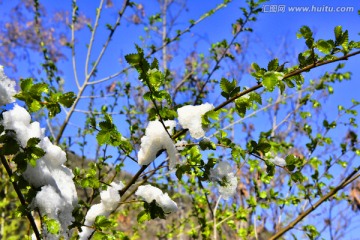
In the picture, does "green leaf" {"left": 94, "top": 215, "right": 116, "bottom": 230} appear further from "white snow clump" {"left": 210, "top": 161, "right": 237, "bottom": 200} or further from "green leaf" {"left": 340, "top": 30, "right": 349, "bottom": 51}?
"green leaf" {"left": 340, "top": 30, "right": 349, "bottom": 51}

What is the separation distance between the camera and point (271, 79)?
1147 mm

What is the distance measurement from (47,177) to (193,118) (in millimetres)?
525

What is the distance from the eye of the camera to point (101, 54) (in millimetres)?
3564

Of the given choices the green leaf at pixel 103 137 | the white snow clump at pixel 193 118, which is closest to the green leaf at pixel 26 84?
the green leaf at pixel 103 137

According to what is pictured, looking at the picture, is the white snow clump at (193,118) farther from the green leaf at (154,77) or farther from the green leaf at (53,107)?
the green leaf at (53,107)

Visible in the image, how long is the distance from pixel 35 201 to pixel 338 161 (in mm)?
2636

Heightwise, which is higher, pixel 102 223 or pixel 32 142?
pixel 32 142

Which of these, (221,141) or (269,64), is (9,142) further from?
(269,64)

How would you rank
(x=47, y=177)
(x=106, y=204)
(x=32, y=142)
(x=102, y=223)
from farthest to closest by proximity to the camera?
1. (x=106, y=204)
2. (x=102, y=223)
3. (x=47, y=177)
4. (x=32, y=142)

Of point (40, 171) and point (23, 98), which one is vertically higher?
point (23, 98)

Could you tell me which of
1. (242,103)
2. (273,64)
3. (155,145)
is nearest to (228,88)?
(242,103)

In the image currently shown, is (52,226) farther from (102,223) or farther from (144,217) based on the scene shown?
(144,217)

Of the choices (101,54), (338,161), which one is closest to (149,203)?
(338,161)

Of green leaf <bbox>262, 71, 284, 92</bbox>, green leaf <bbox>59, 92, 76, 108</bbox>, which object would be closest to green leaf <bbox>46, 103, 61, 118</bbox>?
green leaf <bbox>59, 92, 76, 108</bbox>
